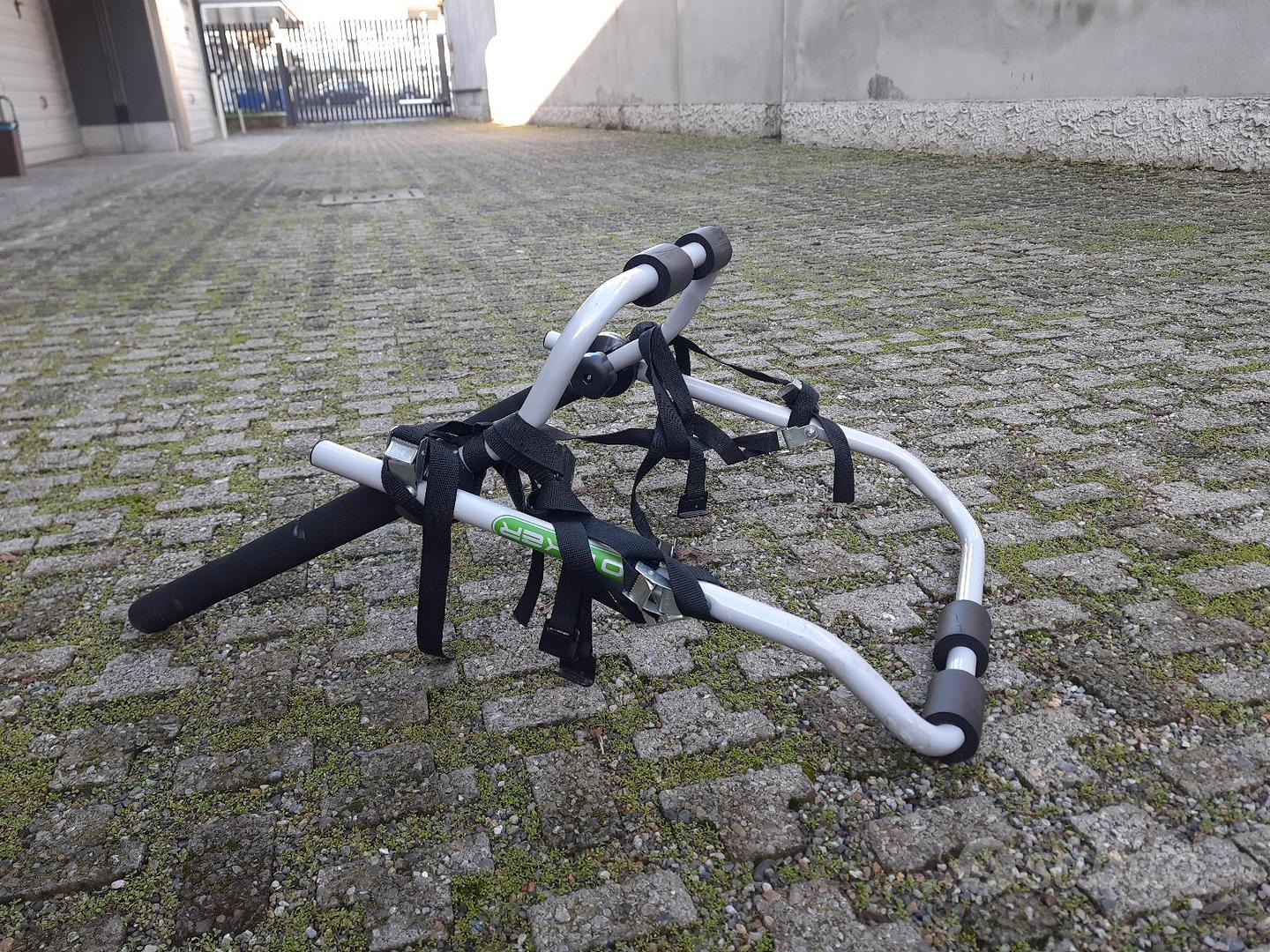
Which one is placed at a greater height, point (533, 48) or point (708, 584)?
point (533, 48)

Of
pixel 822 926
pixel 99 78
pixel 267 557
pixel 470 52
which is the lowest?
pixel 822 926

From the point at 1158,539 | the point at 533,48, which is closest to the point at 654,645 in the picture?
the point at 1158,539

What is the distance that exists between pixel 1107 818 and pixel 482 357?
3453 mm

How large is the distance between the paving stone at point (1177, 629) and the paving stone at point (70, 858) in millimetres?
2151

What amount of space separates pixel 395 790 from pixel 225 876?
0.32 meters

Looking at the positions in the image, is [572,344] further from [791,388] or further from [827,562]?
[827,562]

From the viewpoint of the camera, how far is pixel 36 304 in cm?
599

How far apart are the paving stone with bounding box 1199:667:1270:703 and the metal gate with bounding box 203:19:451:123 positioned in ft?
133

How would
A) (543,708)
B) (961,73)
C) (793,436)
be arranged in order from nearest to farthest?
(543,708) → (793,436) → (961,73)

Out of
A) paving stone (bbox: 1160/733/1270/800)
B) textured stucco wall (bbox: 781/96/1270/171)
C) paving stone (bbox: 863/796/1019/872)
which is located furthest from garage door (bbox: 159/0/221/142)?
paving stone (bbox: 1160/733/1270/800)

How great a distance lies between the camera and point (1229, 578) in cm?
236

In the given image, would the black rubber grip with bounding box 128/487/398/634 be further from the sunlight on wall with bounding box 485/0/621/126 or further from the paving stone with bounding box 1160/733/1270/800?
the sunlight on wall with bounding box 485/0/621/126

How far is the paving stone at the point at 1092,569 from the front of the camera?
2369 mm

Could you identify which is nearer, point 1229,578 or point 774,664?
point 774,664
